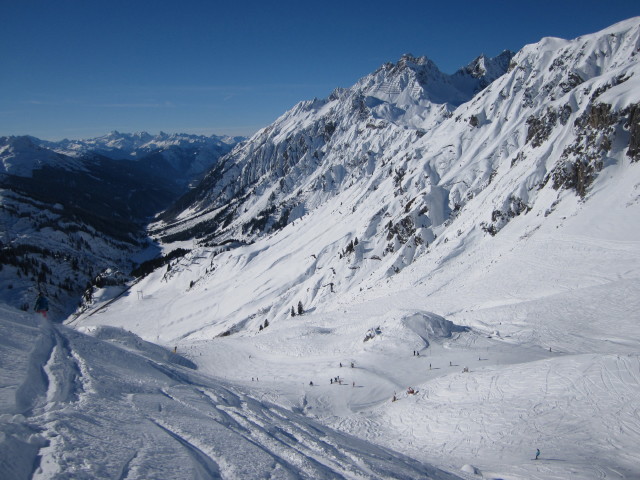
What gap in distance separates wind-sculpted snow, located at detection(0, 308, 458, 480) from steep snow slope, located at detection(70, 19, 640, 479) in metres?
5.76

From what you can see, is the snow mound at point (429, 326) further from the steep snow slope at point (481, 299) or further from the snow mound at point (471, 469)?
the snow mound at point (471, 469)

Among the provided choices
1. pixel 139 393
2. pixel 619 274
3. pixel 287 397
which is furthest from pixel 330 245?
pixel 139 393

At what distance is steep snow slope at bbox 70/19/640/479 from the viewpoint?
18.7 meters

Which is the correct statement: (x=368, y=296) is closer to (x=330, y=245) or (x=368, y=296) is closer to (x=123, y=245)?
(x=330, y=245)

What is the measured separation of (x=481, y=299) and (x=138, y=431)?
128 ft

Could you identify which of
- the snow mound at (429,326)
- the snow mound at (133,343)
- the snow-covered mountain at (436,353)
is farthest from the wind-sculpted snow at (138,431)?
the snow mound at (429,326)

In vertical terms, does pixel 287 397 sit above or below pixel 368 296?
below

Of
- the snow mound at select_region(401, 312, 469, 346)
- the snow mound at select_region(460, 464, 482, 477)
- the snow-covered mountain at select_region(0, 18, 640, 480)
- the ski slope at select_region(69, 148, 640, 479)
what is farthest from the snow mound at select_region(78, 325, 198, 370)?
the snow mound at select_region(460, 464, 482, 477)

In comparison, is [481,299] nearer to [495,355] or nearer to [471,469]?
[495,355]

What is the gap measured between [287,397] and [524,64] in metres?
136

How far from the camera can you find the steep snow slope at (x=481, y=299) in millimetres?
18734

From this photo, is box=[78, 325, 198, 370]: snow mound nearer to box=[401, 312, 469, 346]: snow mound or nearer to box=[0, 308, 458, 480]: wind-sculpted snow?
box=[0, 308, 458, 480]: wind-sculpted snow

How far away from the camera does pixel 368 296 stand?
6225 centimetres

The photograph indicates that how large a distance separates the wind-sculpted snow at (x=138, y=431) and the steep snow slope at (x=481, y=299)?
5.76 metres
